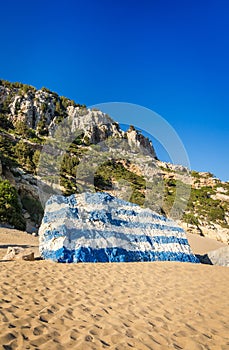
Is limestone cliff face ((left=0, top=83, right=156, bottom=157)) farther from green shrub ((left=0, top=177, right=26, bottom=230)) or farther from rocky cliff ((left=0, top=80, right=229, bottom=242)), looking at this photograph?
green shrub ((left=0, top=177, right=26, bottom=230))

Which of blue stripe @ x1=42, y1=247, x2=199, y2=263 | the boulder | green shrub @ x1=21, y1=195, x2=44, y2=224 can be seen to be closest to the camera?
blue stripe @ x1=42, y1=247, x2=199, y2=263

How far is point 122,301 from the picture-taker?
479cm

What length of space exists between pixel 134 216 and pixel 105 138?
143ft

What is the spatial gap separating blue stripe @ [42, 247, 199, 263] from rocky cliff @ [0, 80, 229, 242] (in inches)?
356

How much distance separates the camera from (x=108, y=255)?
8203mm

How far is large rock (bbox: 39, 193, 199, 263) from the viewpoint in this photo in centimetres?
777

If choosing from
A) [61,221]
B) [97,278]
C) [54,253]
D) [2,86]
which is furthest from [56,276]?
[2,86]

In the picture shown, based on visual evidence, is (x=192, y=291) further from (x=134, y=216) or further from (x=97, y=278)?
(x=134, y=216)

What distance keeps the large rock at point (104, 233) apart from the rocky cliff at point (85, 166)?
8036 mm

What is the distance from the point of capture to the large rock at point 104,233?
7770mm

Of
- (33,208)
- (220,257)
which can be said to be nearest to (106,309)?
(220,257)

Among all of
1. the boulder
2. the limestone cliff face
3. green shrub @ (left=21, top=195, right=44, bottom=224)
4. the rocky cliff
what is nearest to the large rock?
the boulder

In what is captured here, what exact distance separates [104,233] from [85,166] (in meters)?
29.2

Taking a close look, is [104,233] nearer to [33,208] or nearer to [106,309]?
[106,309]
